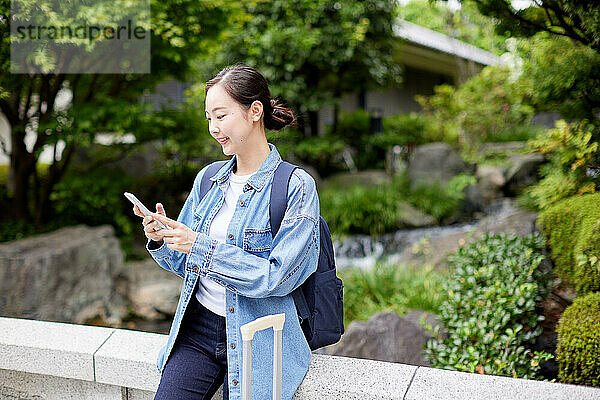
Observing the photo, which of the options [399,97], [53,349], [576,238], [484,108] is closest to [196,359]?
[53,349]

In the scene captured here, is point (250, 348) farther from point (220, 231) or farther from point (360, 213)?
point (360, 213)

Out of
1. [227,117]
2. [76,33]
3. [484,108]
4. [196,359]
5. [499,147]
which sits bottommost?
[196,359]

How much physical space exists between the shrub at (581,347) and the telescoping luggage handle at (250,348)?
136 cm

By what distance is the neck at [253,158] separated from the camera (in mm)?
2008

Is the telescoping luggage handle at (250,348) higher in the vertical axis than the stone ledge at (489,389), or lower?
higher

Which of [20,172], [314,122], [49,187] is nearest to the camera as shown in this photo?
[20,172]

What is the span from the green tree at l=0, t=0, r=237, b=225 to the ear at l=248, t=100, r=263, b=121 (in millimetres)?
3256

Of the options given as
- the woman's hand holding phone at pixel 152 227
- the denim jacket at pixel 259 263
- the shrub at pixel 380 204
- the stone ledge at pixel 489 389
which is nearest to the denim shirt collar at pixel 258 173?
the denim jacket at pixel 259 263

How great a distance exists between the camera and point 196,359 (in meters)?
1.95

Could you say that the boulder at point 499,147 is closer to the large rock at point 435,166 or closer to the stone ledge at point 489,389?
the large rock at point 435,166

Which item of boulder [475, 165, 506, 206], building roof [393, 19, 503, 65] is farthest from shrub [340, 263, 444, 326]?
building roof [393, 19, 503, 65]

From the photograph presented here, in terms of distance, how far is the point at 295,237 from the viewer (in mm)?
1798

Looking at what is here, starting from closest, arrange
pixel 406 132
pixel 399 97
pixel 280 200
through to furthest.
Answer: pixel 280 200
pixel 406 132
pixel 399 97

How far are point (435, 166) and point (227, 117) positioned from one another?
8.47 meters
